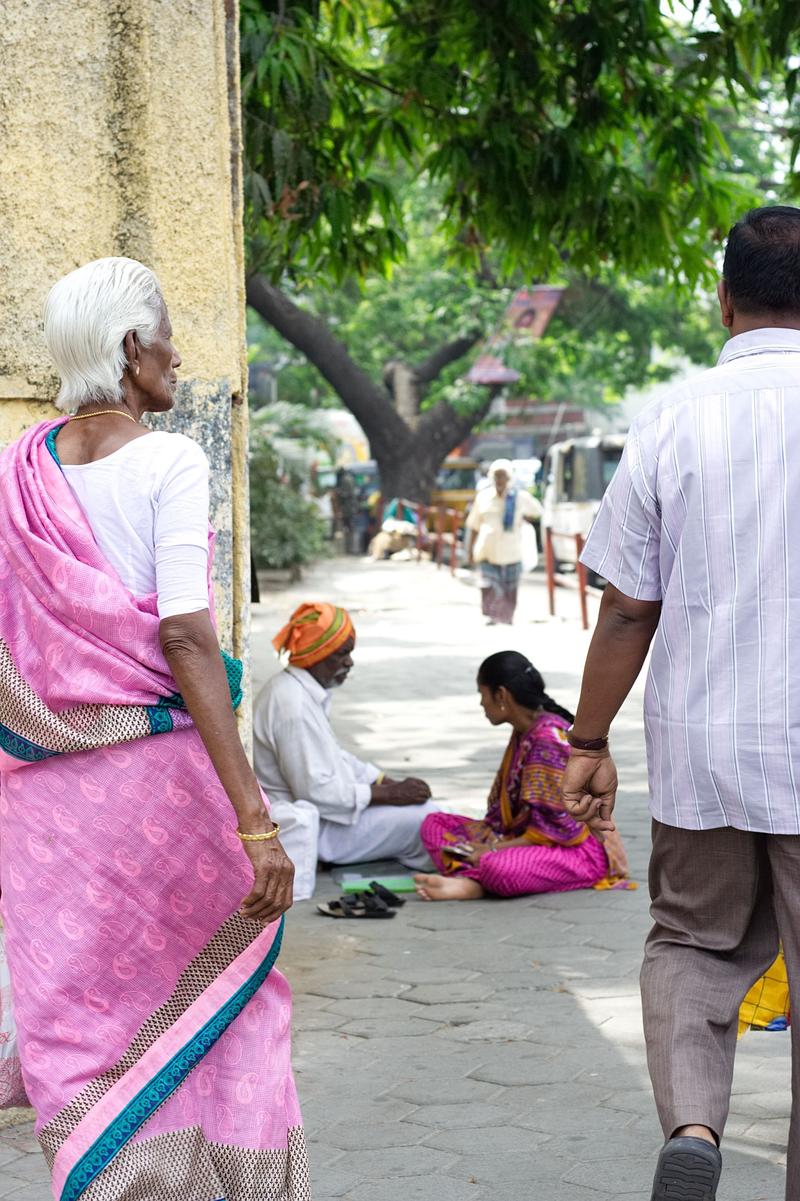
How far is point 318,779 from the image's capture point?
5969mm

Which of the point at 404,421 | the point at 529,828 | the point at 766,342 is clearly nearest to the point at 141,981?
the point at 766,342

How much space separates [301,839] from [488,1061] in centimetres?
202

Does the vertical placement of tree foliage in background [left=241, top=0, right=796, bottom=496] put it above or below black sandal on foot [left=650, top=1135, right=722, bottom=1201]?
above

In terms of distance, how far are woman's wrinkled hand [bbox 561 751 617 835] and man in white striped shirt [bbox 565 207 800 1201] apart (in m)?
0.17

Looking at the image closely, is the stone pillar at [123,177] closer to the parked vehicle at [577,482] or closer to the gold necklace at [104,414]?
the gold necklace at [104,414]

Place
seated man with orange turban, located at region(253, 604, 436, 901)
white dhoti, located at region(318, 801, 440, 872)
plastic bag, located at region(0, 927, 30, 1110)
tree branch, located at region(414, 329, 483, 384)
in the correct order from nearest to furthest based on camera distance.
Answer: plastic bag, located at region(0, 927, 30, 1110) < seated man with orange turban, located at region(253, 604, 436, 901) < white dhoti, located at region(318, 801, 440, 872) < tree branch, located at region(414, 329, 483, 384)

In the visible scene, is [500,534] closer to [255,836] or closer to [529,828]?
[529,828]

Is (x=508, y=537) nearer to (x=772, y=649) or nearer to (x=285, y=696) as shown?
(x=285, y=696)

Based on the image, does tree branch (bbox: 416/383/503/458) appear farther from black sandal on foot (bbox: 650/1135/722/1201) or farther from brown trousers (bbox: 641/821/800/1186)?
black sandal on foot (bbox: 650/1135/722/1201)

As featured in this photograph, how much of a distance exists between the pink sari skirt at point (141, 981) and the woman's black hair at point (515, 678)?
296cm

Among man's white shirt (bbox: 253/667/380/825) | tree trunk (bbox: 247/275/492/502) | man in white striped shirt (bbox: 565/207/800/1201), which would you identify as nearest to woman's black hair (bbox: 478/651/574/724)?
man's white shirt (bbox: 253/667/380/825)

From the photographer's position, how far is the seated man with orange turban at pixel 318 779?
233 inches

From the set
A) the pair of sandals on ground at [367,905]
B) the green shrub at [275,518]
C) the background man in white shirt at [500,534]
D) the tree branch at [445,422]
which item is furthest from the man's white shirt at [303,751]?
the tree branch at [445,422]

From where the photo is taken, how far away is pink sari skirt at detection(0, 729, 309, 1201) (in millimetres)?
2547
